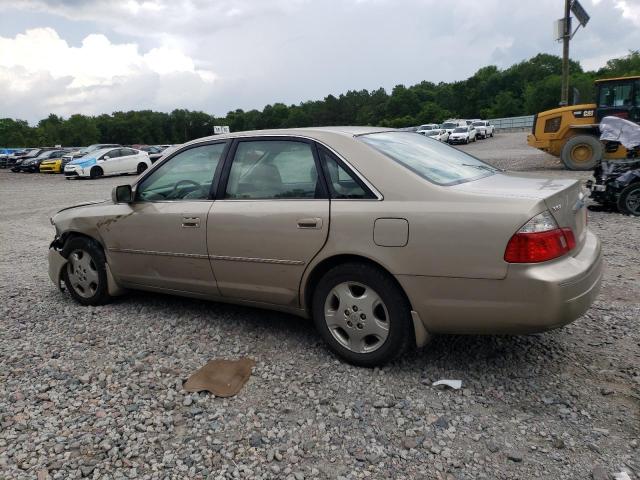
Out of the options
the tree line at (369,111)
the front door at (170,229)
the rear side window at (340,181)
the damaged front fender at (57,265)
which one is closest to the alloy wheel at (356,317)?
the rear side window at (340,181)

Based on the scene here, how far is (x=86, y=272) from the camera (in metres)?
4.95

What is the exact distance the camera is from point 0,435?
2.93 m

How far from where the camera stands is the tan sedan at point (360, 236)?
2949 mm

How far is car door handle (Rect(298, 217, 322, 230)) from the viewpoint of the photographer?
11.4ft

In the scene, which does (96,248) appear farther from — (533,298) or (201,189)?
(533,298)

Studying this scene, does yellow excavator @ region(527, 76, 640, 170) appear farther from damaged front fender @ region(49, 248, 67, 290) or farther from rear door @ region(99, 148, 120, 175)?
rear door @ region(99, 148, 120, 175)

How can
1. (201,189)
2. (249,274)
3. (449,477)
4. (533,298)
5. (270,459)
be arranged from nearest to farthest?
(449,477) < (270,459) < (533,298) < (249,274) < (201,189)

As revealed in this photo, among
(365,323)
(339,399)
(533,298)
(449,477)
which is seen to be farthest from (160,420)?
(533,298)

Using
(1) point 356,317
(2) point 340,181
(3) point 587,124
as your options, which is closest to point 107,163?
(3) point 587,124

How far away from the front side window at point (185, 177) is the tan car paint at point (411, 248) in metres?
0.13

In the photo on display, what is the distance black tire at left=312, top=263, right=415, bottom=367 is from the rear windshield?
2.35 feet

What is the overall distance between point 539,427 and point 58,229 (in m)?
4.47

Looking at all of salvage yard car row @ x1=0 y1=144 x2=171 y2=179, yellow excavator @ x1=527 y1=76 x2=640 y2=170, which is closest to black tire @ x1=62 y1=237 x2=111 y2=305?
yellow excavator @ x1=527 y1=76 x2=640 y2=170

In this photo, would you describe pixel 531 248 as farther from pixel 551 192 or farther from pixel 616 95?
pixel 616 95
